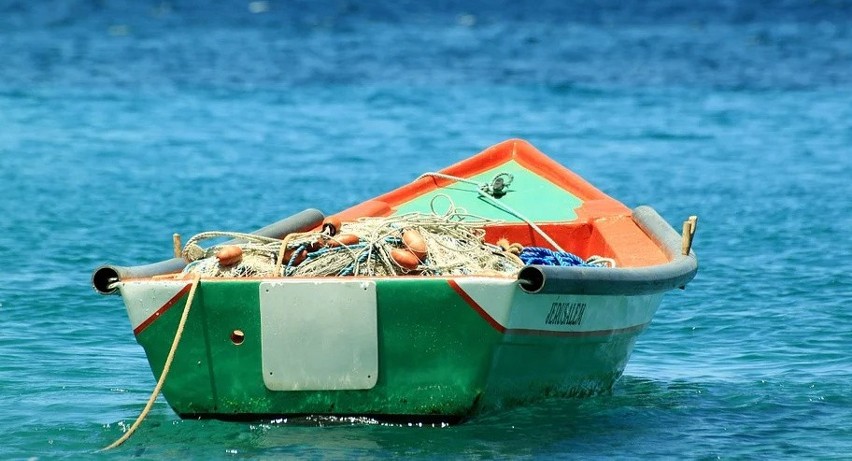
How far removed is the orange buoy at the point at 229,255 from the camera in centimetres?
672

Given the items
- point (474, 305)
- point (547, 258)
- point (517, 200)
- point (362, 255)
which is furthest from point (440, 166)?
point (474, 305)

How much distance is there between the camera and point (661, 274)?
7.00 metres

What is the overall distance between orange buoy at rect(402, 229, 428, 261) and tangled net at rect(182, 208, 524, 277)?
19 mm

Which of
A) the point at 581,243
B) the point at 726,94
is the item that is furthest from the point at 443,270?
the point at 726,94

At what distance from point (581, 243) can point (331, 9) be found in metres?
41.8

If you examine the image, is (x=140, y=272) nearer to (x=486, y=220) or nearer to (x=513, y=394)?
(x=513, y=394)

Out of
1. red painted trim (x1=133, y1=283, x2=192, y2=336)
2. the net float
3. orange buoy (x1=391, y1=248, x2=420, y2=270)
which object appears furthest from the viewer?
the net float

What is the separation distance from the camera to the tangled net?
21.9ft

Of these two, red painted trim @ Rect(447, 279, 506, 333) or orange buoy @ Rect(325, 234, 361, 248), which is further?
orange buoy @ Rect(325, 234, 361, 248)

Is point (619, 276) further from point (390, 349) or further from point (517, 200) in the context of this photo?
point (517, 200)

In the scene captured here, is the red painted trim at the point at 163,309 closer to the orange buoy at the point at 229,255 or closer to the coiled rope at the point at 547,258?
the orange buoy at the point at 229,255

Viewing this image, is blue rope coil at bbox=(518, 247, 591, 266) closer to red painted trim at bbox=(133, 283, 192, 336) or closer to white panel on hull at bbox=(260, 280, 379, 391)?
white panel on hull at bbox=(260, 280, 379, 391)

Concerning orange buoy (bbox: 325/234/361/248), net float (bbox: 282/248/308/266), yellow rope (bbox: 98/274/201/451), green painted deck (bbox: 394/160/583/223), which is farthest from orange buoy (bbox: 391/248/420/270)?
green painted deck (bbox: 394/160/583/223)

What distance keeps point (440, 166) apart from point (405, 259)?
1114 cm
